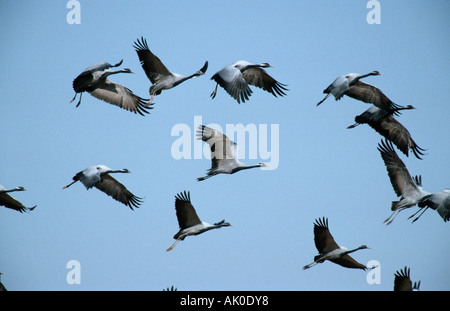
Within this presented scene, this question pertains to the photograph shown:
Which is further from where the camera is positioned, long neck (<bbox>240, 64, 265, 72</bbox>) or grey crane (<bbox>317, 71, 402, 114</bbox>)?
long neck (<bbox>240, 64, 265, 72</bbox>)

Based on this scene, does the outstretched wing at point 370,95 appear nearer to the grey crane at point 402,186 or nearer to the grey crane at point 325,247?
the grey crane at point 402,186

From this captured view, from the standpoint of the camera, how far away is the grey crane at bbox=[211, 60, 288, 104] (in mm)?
17188

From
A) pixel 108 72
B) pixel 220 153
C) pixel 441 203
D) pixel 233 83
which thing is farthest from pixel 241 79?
pixel 441 203

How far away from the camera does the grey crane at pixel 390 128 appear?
19.0 metres

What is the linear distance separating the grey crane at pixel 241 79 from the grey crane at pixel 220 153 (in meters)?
1.05

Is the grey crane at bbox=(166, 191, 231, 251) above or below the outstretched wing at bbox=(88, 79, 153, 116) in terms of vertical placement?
below

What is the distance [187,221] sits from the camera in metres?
17.0

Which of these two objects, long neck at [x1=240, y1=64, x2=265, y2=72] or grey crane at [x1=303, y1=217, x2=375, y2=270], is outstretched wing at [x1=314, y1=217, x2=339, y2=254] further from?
long neck at [x1=240, y1=64, x2=265, y2=72]

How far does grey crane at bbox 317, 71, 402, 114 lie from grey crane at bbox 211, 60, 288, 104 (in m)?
2.00

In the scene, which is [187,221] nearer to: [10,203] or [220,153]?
[220,153]

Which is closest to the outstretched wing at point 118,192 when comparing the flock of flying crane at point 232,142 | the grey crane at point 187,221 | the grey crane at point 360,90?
the flock of flying crane at point 232,142

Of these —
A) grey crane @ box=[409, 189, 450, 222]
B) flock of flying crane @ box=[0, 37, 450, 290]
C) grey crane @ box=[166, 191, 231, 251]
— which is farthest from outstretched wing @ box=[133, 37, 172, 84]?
grey crane @ box=[409, 189, 450, 222]
